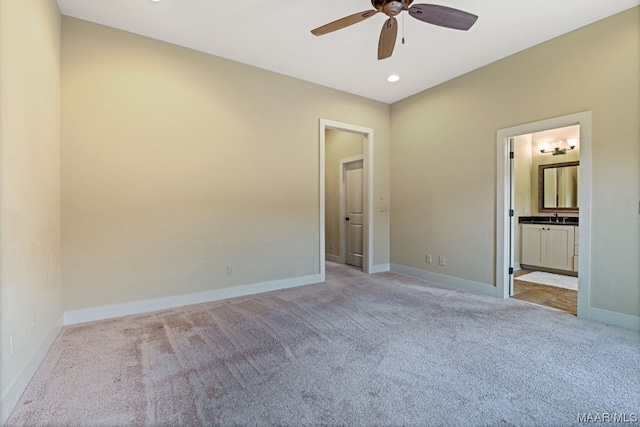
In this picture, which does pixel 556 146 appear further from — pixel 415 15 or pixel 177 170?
pixel 177 170

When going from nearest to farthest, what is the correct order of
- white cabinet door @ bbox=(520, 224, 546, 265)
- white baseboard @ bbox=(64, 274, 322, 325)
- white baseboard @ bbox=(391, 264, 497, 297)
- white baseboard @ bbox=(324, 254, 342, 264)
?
white baseboard @ bbox=(64, 274, 322, 325) < white baseboard @ bbox=(391, 264, 497, 297) < white cabinet door @ bbox=(520, 224, 546, 265) < white baseboard @ bbox=(324, 254, 342, 264)

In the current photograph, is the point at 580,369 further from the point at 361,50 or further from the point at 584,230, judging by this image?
the point at 361,50

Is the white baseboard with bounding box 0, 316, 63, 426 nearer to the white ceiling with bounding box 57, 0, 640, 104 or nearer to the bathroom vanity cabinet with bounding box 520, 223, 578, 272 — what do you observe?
the white ceiling with bounding box 57, 0, 640, 104

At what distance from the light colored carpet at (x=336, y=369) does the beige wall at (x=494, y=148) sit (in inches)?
34.3

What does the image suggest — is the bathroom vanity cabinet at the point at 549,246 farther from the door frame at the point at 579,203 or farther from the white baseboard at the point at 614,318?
the white baseboard at the point at 614,318

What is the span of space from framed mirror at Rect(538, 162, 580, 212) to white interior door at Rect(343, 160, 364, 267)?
132 inches

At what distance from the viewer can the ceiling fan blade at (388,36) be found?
8.13 ft

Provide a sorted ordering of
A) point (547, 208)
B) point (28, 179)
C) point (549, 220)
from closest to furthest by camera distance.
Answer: point (28, 179) < point (549, 220) < point (547, 208)

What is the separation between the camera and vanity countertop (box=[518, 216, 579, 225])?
4.99 meters

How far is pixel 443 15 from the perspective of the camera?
2.34 m

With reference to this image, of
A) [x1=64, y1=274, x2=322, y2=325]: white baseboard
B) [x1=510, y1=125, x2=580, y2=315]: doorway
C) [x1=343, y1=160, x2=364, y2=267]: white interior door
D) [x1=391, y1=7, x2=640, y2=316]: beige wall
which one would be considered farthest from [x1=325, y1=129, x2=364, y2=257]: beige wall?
[x1=510, y1=125, x2=580, y2=315]: doorway

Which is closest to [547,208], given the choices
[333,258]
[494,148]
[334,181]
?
[494,148]

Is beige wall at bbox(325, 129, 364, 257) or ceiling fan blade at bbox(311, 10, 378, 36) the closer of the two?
ceiling fan blade at bbox(311, 10, 378, 36)

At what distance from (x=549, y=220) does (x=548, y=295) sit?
6.34ft
